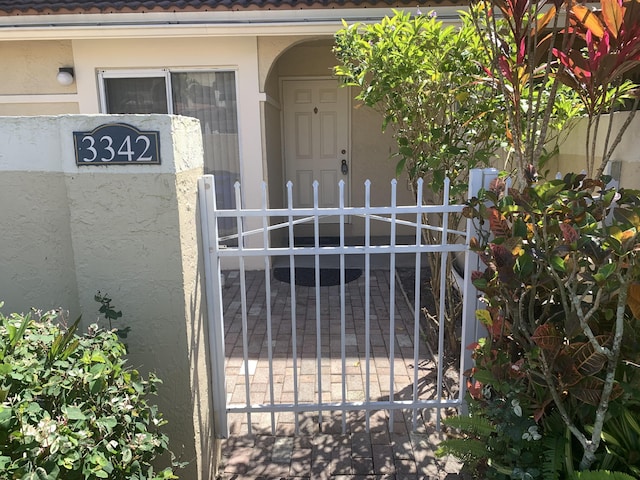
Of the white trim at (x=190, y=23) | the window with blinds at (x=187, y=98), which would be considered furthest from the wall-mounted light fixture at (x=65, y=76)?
the white trim at (x=190, y=23)

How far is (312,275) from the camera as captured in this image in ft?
20.1

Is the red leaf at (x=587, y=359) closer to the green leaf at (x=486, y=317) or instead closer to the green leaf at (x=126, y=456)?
the green leaf at (x=486, y=317)

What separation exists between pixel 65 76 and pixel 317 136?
364cm

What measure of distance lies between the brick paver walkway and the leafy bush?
1.04m

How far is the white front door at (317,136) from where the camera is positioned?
7.57 meters

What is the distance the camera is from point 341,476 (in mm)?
2613

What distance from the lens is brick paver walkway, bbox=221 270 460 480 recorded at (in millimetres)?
2689

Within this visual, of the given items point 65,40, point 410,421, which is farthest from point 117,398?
point 65,40

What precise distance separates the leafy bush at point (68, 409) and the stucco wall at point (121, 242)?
1.03 feet

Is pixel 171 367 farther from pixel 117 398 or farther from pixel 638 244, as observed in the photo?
pixel 638 244

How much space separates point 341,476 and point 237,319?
2.40 meters

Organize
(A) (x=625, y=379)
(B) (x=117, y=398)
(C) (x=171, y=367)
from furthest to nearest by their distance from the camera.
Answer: (C) (x=171, y=367), (A) (x=625, y=379), (B) (x=117, y=398)

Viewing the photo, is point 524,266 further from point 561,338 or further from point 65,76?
point 65,76

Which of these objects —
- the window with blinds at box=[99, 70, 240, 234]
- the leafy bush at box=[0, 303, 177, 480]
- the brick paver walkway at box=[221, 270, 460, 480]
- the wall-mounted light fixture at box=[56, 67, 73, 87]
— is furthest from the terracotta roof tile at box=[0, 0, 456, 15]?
the leafy bush at box=[0, 303, 177, 480]
